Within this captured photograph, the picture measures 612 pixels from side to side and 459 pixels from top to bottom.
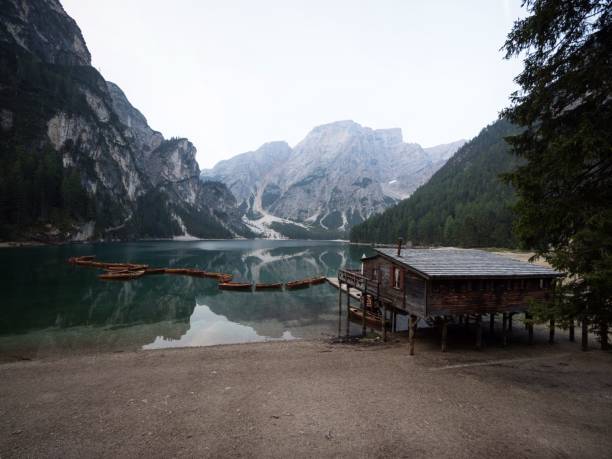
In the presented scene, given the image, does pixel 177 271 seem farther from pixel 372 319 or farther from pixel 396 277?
pixel 396 277

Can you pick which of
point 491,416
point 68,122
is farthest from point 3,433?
point 68,122

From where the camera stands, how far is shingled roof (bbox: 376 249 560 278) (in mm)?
19406

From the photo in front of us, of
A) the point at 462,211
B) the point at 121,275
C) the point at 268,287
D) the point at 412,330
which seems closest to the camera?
the point at 412,330

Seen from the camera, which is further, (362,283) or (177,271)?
(177,271)

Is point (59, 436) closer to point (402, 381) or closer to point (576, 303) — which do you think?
point (402, 381)

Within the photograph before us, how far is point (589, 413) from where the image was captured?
449 inches

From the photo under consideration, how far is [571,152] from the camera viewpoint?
29.3ft

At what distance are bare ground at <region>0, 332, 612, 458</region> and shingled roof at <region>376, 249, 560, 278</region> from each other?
477cm

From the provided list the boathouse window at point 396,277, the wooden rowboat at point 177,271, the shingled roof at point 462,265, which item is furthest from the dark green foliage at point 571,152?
the wooden rowboat at point 177,271

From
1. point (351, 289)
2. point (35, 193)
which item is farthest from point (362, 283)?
point (35, 193)

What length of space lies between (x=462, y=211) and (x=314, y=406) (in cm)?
13107

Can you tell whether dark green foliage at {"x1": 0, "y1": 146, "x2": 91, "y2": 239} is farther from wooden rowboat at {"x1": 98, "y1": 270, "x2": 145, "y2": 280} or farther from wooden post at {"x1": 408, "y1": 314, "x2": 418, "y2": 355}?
wooden post at {"x1": 408, "y1": 314, "x2": 418, "y2": 355}

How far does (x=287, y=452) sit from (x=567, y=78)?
13.1m

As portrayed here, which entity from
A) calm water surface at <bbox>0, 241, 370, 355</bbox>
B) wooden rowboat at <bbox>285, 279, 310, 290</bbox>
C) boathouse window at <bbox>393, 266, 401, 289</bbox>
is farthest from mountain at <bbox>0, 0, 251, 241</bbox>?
boathouse window at <bbox>393, 266, 401, 289</bbox>
